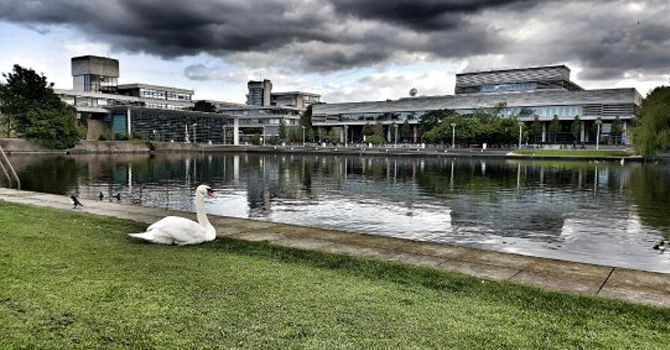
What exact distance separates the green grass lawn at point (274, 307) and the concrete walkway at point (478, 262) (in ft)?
2.36

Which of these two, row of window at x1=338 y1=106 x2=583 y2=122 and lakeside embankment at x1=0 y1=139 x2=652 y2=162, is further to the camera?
row of window at x1=338 y1=106 x2=583 y2=122

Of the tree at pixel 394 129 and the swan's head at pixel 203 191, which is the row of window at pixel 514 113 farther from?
the swan's head at pixel 203 191

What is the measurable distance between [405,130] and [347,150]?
3500 cm

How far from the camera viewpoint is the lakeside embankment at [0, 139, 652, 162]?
283 ft

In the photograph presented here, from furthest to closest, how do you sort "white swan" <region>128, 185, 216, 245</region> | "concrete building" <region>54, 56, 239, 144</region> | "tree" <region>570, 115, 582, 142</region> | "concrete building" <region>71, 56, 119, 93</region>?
"concrete building" <region>71, 56, 119, 93</region>
"concrete building" <region>54, 56, 239, 144</region>
"tree" <region>570, 115, 582, 142</region>
"white swan" <region>128, 185, 216, 245</region>

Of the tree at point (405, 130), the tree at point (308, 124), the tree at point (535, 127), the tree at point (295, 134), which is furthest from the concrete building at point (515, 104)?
the tree at point (295, 134)

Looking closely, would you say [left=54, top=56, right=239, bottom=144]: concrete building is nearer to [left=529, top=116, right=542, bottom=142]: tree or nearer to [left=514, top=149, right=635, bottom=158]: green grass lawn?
[left=529, top=116, right=542, bottom=142]: tree

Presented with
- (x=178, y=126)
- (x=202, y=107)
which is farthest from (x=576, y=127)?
(x=202, y=107)

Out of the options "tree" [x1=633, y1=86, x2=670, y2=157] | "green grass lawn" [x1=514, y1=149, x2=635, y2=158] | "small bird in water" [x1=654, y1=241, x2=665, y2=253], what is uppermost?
"tree" [x1=633, y1=86, x2=670, y2=157]

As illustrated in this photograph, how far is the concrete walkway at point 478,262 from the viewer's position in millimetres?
8305

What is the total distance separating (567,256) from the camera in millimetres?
14391

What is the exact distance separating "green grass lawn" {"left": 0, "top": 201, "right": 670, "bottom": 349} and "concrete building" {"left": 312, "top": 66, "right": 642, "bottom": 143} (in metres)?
121

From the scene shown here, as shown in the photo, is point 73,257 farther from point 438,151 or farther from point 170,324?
point 438,151

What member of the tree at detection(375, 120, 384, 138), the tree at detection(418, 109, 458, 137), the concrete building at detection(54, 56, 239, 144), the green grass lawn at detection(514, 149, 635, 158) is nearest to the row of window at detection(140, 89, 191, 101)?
the concrete building at detection(54, 56, 239, 144)
